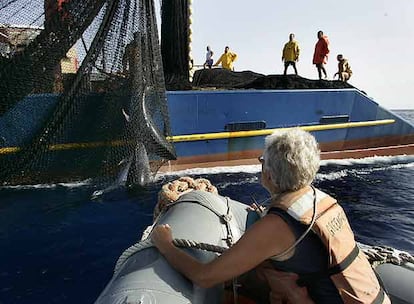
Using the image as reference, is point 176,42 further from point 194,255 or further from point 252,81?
point 194,255

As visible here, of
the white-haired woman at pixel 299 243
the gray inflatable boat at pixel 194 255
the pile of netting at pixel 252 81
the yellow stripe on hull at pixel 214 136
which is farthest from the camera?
the pile of netting at pixel 252 81

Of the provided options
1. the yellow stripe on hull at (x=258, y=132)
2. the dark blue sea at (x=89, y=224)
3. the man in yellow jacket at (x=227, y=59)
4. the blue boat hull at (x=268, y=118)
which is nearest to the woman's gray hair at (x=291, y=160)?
the dark blue sea at (x=89, y=224)

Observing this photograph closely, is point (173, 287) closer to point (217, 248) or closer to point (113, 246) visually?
point (217, 248)

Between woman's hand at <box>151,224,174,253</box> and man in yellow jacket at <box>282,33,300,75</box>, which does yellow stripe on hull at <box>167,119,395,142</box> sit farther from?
woman's hand at <box>151,224,174,253</box>

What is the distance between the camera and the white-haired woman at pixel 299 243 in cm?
180

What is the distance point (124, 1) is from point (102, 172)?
84.3 inches

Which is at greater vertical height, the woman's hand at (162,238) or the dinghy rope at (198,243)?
the woman's hand at (162,238)

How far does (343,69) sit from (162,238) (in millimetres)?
10725

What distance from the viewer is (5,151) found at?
4.78m

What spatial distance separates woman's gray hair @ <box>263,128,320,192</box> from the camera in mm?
1850

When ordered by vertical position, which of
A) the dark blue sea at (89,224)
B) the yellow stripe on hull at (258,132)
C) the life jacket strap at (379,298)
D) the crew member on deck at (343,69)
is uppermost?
the crew member on deck at (343,69)

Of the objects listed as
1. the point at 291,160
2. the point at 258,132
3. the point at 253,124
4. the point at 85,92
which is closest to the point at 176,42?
the point at 253,124

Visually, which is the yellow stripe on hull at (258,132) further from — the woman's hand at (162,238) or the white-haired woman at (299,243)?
the white-haired woman at (299,243)

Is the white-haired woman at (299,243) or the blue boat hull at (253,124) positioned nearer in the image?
the white-haired woman at (299,243)
